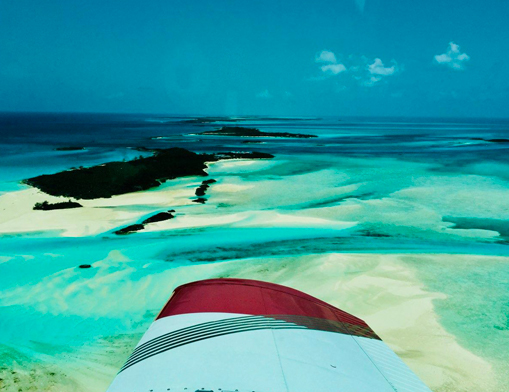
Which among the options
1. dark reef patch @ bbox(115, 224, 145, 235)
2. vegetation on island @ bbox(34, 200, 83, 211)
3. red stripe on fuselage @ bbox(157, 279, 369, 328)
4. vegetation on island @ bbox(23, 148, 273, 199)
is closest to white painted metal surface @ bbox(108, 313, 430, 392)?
red stripe on fuselage @ bbox(157, 279, 369, 328)

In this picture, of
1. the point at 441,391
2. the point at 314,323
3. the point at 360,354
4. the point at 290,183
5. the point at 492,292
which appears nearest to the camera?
the point at 360,354

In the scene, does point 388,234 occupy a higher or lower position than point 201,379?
lower

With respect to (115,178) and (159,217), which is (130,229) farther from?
(115,178)

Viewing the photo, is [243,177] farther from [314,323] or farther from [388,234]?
[314,323]

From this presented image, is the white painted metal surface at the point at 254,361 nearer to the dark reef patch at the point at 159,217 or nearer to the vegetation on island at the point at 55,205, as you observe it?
the dark reef patch at the point at 159,217

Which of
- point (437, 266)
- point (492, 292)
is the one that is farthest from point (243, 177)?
point (492, 292)

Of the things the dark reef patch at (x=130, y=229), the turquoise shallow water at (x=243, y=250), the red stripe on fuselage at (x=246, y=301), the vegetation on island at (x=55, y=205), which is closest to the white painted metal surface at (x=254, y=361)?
the red stripe on fuselage at (x=246, y=301)

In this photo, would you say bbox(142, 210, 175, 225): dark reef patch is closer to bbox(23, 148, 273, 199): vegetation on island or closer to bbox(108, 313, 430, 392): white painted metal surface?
bbox(23, 148, 273, 199): vegetation on island
